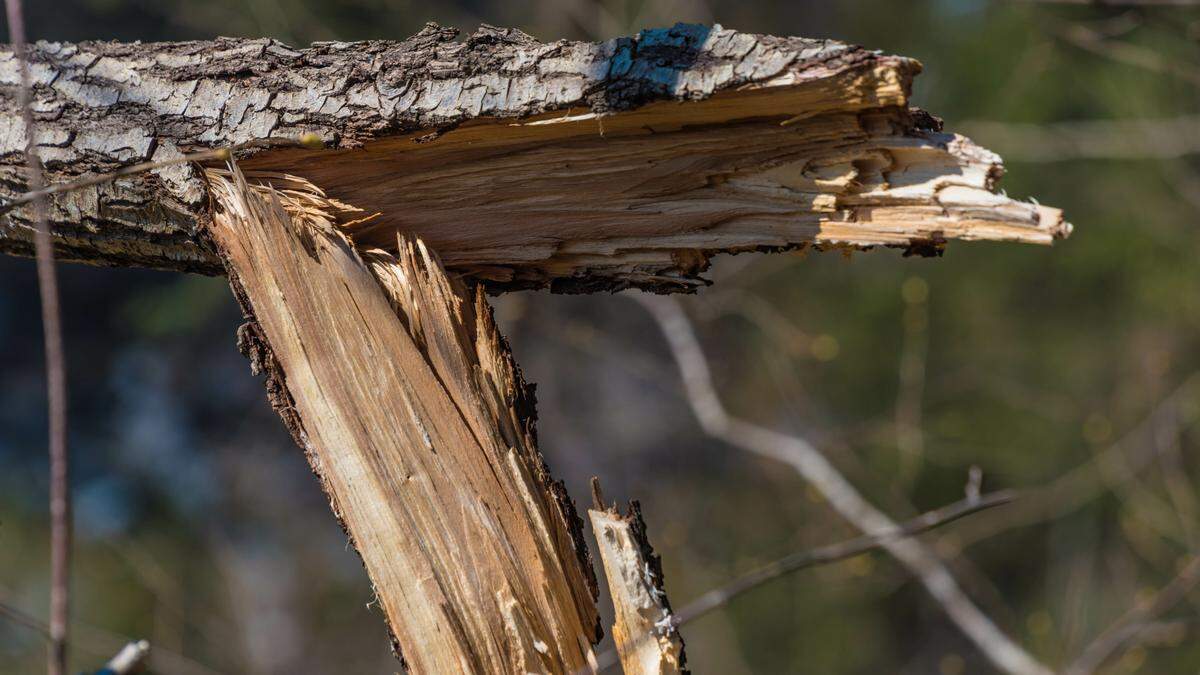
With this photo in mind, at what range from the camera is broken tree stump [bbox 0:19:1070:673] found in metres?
0.91

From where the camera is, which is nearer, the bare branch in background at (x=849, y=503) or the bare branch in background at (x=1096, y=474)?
the bare branch in background at (x=849, y=503)

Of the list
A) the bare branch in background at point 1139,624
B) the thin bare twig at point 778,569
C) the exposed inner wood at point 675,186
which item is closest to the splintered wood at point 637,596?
the thin bare twig at point 778,569

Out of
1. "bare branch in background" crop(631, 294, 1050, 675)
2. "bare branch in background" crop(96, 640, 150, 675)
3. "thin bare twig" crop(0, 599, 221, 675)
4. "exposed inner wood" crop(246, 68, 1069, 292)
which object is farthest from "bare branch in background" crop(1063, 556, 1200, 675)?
"thin bare twig" crop(0, 599, 221, 675)

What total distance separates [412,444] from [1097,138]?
3.71 meters

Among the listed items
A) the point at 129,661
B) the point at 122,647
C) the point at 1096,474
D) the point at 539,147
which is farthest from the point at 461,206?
the point at 1096,474

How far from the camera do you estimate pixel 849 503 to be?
270cm

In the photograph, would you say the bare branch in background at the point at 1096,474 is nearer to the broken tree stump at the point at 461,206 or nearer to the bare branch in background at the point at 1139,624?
the bare branch in background at the point at 1139,624

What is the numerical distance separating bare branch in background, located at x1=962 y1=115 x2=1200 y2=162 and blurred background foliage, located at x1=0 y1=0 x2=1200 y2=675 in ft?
0.09

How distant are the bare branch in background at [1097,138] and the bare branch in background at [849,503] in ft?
5.47

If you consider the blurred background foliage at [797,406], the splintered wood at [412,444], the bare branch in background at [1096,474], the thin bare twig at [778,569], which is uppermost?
the blurred background foliage at [797,406]

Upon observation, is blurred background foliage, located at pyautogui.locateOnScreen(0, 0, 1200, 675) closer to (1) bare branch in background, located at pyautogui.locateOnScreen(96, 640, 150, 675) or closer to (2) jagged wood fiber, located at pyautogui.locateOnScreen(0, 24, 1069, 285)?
(2) jagged wood fiber, located at pyautogui.locateOnScreen(0, 24, 1069, 285)

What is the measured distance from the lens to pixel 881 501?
3799mm

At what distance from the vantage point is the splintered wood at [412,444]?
3.08 ft

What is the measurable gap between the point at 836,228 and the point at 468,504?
1.55 feet
